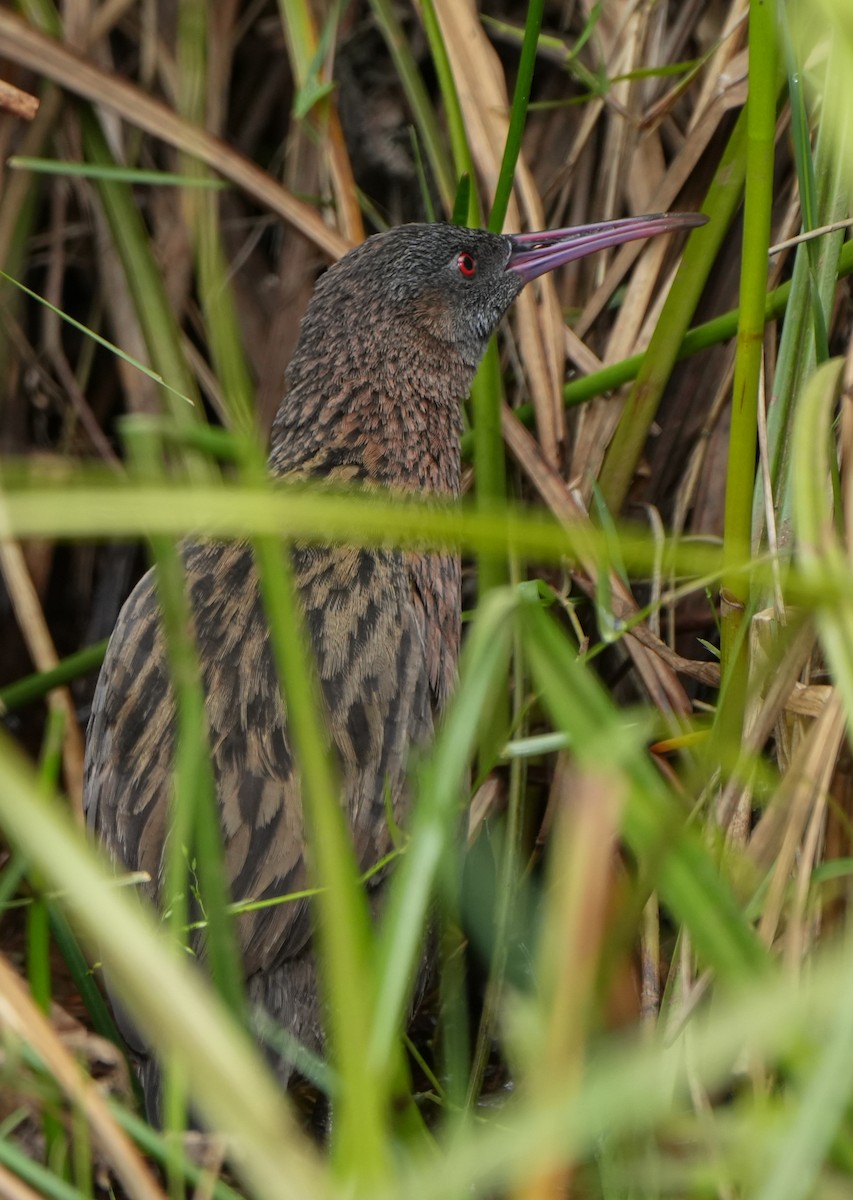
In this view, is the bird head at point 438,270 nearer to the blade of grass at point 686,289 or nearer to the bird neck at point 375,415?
the bird neck at point 375,415

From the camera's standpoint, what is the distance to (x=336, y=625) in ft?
7.31

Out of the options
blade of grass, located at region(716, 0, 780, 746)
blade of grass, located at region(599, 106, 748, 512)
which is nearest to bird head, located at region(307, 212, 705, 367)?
blade of grass, located at region(599, 106, 748, 512)

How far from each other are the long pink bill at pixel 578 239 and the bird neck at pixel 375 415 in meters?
0.22

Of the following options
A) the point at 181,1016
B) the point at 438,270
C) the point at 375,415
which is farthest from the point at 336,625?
the point at 181,1016

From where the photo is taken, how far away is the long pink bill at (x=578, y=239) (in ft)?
7.80

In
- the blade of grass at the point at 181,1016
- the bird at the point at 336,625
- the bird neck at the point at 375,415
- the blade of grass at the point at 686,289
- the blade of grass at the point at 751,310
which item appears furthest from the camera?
the bird neck at the point at 375,415

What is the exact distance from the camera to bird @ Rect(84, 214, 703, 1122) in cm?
204

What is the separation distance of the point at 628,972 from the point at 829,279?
1.02m

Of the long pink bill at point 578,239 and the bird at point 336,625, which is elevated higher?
the long pink bill at point 578,239

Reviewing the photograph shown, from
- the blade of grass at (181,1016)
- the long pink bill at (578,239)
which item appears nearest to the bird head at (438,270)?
the long pink bill at (578,239)

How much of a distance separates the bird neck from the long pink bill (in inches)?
8.5

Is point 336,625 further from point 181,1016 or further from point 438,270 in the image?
point 181,1016

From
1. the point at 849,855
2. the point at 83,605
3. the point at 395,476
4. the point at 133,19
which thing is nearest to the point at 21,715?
the point at 83,605

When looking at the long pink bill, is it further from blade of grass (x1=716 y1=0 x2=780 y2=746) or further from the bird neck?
blade of grass (x1=716 y1=0 x2=780 y2=746)
